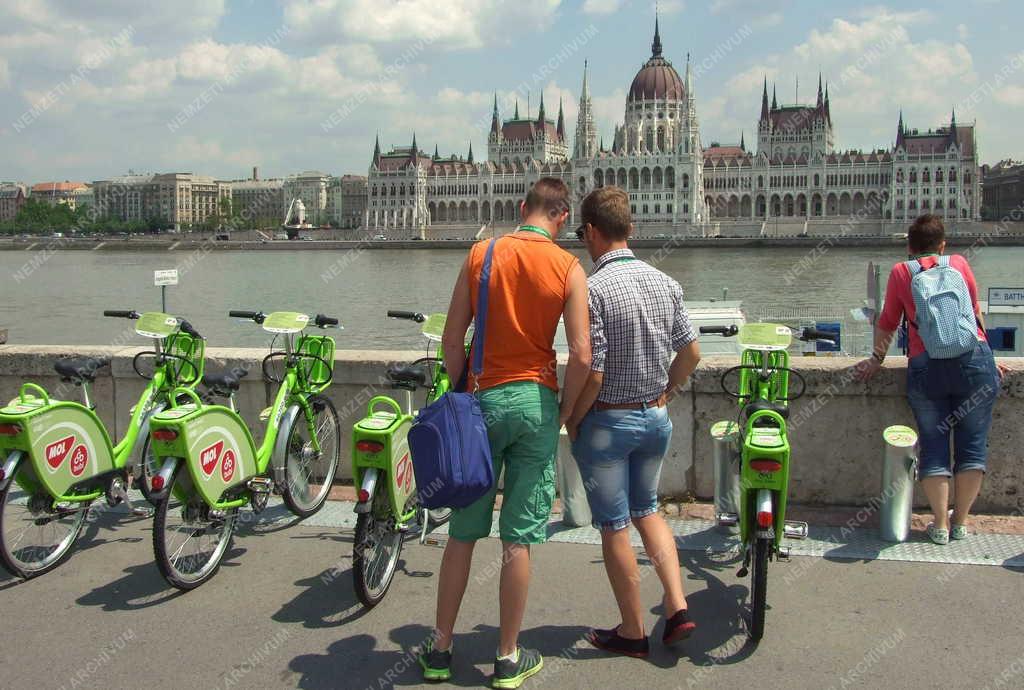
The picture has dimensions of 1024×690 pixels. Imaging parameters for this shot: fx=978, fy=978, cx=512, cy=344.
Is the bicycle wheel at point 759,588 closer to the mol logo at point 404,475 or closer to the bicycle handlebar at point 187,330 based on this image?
the mol logo at point 404,475

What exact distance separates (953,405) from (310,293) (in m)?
37.9

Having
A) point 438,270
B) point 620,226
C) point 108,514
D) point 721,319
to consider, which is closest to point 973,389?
point 620,226

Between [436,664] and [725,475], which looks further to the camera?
[725,475]

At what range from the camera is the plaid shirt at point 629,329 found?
124 inches

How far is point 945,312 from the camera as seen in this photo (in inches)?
160

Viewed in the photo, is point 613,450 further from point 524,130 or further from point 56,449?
point 524,130

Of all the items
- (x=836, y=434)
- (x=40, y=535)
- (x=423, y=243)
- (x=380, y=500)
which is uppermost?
(x=423, y=243)

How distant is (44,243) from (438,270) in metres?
72.9

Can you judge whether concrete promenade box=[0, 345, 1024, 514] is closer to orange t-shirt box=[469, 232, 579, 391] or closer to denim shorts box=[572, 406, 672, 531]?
denim shorts box=[572, 406, 672, 531]

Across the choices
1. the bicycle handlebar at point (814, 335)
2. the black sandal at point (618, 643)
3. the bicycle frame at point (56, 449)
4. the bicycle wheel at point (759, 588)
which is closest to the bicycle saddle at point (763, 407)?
the bicycle handlebar at point (814, 335)

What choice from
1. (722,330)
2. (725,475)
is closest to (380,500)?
(725,475)

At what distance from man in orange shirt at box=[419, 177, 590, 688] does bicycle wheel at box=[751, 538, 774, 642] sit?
0.73 meters

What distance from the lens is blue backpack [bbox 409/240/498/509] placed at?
2.91m

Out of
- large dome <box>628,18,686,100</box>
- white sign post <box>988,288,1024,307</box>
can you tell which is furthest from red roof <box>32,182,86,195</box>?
white sign post <box>988,288,1024,307</box>
